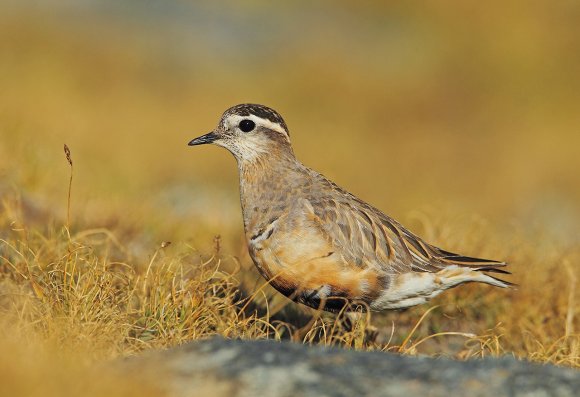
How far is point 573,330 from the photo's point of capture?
9250 mm

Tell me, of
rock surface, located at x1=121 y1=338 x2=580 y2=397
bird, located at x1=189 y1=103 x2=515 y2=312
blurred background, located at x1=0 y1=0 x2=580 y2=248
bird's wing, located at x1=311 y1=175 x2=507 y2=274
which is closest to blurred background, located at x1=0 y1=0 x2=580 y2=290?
blurred background, located at x1=0 y1=0 x2=580 y2=248

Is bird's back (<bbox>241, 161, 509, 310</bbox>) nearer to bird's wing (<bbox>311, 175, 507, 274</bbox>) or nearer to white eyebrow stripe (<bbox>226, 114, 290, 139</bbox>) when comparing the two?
bird's wing (<bbox>311, 175, 507, 274</bbox>)

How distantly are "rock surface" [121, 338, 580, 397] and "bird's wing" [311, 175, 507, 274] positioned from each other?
97.8 inches

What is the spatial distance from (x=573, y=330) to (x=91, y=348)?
17.4 ft

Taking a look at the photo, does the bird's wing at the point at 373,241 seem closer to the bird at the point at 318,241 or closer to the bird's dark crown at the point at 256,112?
the bird at the point at 318,241

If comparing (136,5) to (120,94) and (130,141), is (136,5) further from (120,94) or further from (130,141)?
(130,141)

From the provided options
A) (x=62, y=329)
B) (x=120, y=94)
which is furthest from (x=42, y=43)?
(x=62, y=329)

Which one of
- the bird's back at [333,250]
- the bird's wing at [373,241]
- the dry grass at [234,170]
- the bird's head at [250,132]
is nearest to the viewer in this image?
the dry grass at [234,170]

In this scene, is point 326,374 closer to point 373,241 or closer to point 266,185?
point 373,241

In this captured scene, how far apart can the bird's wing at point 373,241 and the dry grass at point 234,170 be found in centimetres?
57

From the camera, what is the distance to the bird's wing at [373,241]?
25.5 ft

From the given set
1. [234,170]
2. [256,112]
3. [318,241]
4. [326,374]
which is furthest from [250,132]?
[234,170]

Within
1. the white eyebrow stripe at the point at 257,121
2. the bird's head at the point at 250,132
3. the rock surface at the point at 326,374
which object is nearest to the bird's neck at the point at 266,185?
the bird's head at the point at 250,132

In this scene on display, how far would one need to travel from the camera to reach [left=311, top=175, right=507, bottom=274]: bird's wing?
776 cm
